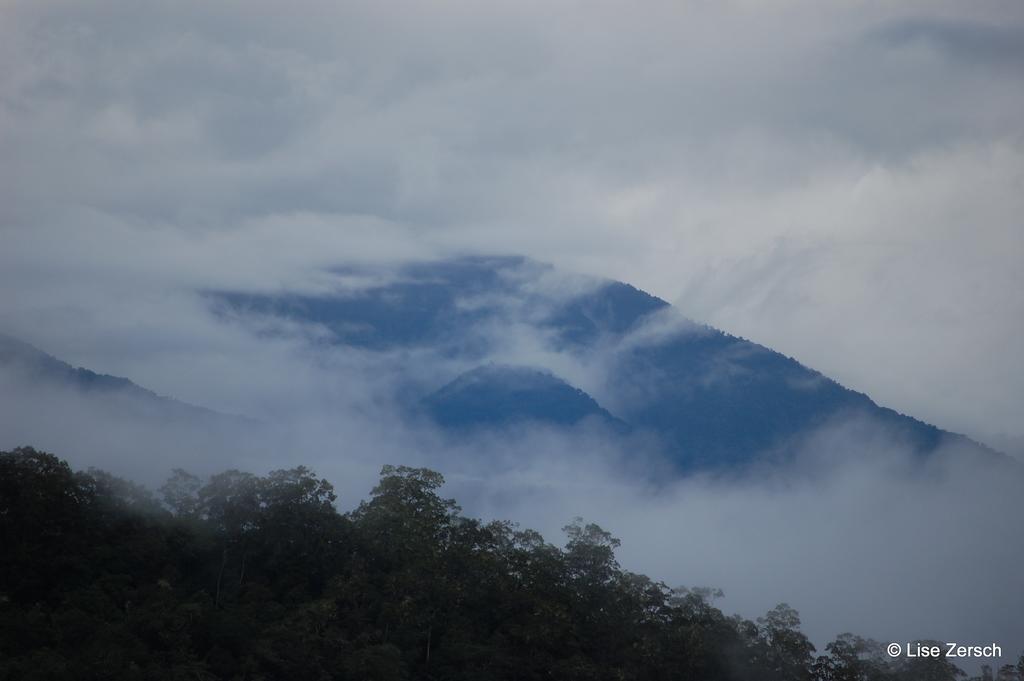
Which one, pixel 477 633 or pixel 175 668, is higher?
pixel 477 633

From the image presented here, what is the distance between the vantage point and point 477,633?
63812 mm

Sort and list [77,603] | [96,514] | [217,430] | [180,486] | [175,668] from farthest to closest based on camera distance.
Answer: [217,430]
[180,486]
[96,514]
[77,603]
[175,668]

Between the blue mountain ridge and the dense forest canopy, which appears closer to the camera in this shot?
the dense forest canopy

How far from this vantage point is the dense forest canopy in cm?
5441

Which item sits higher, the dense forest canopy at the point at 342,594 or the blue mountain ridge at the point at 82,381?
the blue mountain ridge at the point at 82,381

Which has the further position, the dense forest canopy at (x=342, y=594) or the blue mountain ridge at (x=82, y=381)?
the blue mountain ridge at (x=82, y=381)

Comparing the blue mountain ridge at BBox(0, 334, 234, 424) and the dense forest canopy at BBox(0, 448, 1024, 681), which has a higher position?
the blue mountain ridge at BBox(0, 334, 234, 424)

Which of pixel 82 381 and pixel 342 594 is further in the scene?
pixel 82 381

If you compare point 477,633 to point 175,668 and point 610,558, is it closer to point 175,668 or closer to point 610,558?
point 610,558

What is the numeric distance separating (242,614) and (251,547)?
8.30 metres

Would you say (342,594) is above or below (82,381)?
below

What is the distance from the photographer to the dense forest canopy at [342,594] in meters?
54.4

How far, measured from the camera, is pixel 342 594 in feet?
201

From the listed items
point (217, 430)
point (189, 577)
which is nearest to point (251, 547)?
point (189, 577)
